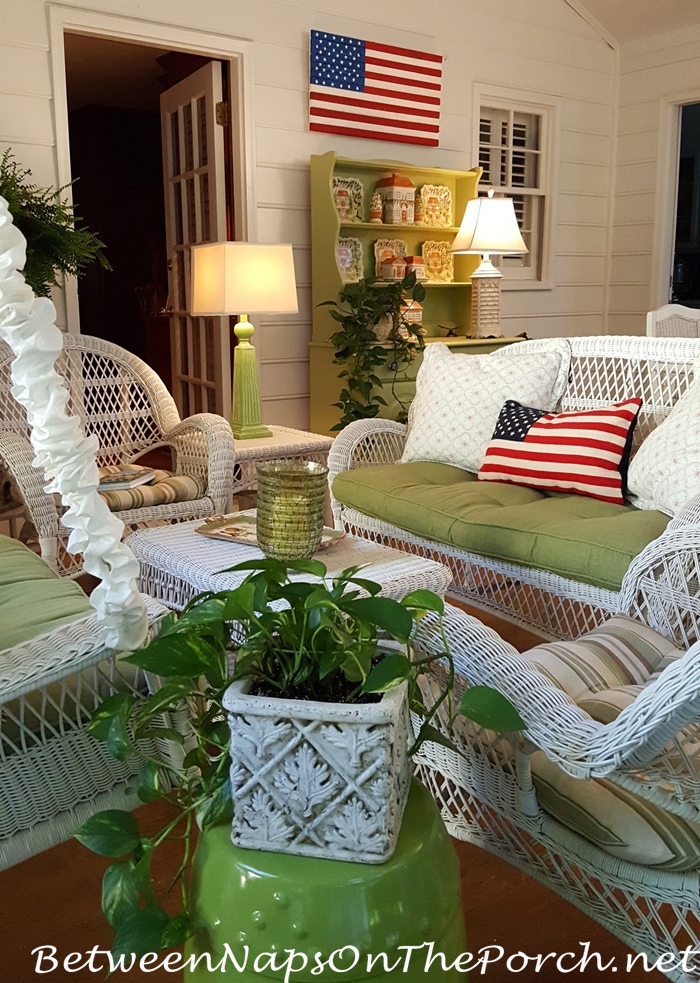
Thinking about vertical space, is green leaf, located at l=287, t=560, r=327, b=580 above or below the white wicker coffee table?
above

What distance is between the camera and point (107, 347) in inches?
130

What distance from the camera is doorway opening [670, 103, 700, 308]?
5.45m

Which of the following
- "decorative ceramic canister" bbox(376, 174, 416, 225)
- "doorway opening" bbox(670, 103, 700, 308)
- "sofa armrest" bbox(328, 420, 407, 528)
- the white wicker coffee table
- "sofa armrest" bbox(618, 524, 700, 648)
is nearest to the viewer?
"sofa armrest" bbox(618, 524, 700, 648)

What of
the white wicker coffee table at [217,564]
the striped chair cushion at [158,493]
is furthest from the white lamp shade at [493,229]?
the white wicker coffee table at [217,564]

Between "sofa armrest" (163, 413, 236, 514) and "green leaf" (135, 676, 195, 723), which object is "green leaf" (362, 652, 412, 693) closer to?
"green leaf" (135, 676, 195, 723)

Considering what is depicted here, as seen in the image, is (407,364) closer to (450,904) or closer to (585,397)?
(585,397)

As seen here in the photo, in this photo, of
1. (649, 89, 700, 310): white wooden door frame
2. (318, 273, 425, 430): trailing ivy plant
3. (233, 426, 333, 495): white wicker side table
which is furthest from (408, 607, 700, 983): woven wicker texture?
(649, 89, 700, 310): white wooden door frame

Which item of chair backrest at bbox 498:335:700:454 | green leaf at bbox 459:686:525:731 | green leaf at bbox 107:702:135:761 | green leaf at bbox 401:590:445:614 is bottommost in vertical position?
green leaf at bbox 107:702:135:761

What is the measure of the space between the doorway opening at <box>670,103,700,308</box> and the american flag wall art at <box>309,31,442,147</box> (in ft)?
5.94

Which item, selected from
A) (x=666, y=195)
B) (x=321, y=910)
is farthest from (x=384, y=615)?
(x=666, y=195)

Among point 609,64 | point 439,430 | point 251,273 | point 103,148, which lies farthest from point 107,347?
point 103,148

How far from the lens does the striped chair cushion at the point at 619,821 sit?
1.04 metres

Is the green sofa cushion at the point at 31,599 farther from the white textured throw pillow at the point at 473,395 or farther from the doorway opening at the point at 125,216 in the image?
the doorway opening at the point at 125,216

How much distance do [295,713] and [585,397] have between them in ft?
7.49
